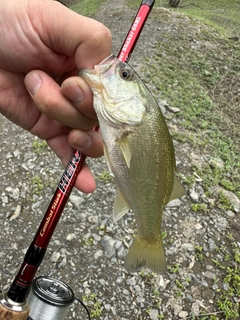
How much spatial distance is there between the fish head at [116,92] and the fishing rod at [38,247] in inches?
13.7

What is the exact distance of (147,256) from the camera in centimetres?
204

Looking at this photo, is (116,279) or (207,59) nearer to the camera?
(116,279)

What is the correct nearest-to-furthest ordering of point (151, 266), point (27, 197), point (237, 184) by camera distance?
point (151, 266)
point (27, 197)
point (237, 184)

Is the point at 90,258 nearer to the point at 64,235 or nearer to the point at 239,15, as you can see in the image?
the point at 64,235

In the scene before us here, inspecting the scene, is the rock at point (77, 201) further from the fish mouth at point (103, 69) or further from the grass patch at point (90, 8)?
the grass patch at point (90, 8)

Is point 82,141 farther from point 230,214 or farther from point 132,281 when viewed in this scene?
point 230,214

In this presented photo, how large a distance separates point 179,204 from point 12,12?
2.63 m

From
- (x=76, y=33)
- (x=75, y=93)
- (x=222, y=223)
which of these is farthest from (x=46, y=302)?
(x=222, y=223)

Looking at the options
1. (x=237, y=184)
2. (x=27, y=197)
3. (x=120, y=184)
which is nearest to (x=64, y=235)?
(x=27, y=197)

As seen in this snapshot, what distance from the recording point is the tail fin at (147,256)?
203cm

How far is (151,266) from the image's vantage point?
205cm

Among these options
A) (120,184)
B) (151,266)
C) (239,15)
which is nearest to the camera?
(120,184)

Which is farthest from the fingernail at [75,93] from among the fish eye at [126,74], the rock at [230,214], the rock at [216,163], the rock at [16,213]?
the rock at [216,163]

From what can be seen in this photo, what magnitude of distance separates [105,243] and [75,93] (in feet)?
6.83
